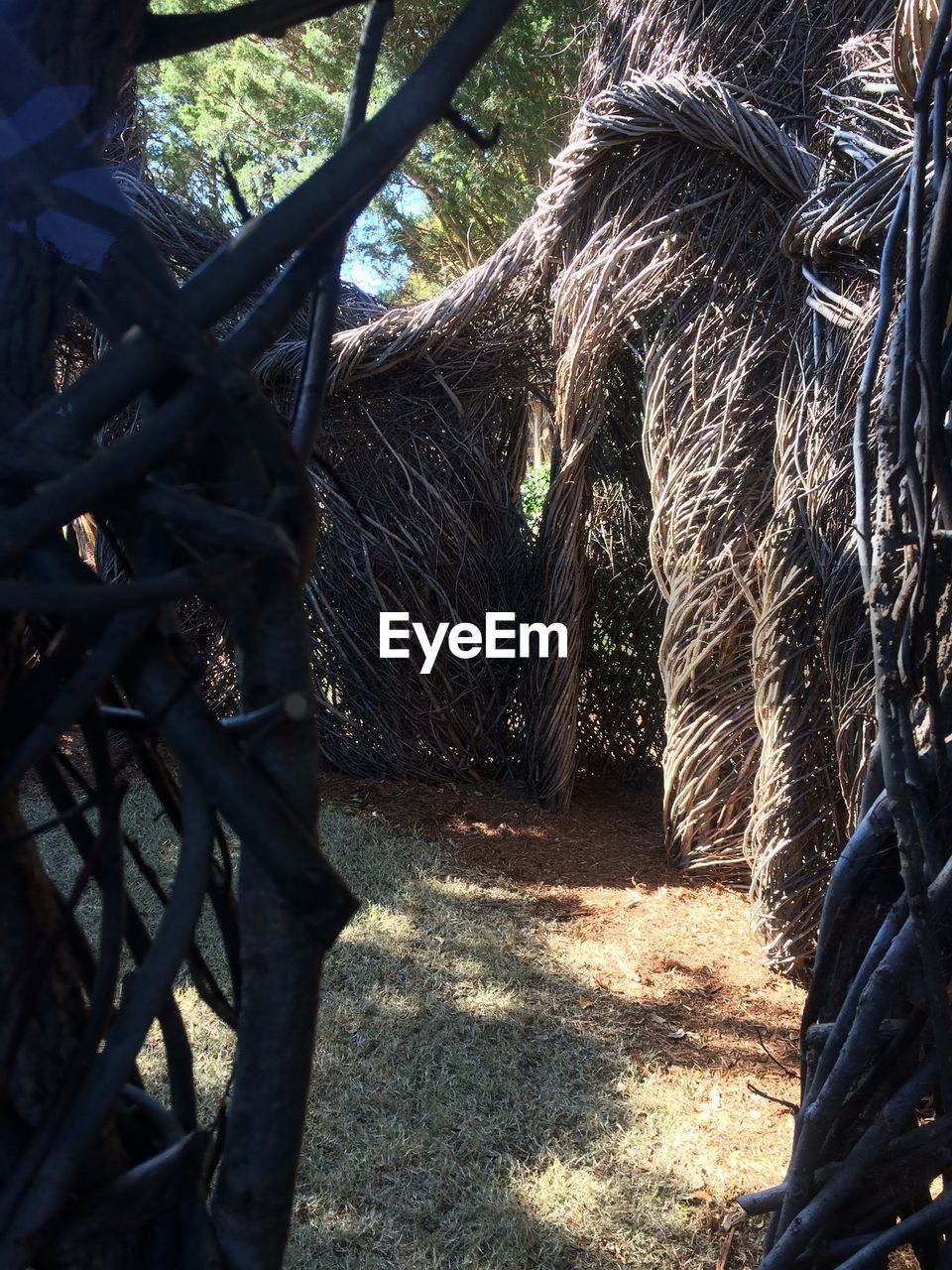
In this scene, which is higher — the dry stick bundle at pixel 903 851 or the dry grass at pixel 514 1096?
the dry stick bundle at pixel 903 851

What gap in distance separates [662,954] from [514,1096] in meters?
0.90

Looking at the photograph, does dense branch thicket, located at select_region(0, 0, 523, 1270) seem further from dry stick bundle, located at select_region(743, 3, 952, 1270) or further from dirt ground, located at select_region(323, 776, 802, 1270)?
dirt ground, located at select_region(323, 776, 802, 1270)

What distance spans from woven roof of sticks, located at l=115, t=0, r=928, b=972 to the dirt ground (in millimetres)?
172

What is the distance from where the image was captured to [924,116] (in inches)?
43.6

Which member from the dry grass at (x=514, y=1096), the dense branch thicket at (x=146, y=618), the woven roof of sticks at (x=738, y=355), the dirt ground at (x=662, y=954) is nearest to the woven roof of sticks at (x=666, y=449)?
the woven roof of sticks at (x=738, y=355)

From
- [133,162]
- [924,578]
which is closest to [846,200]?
[924,578]
